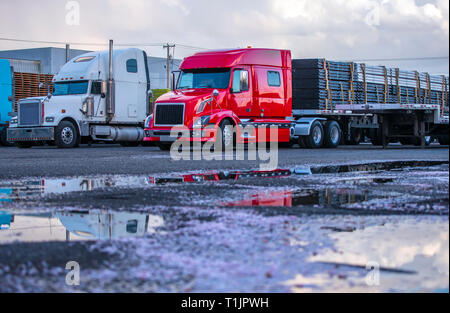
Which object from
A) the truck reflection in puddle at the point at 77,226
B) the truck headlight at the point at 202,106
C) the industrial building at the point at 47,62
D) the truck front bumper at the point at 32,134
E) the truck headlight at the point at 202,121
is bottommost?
the truck reflection in puddle at the point at 77,226

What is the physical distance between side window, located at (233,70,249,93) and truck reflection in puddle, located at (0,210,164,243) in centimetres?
1531

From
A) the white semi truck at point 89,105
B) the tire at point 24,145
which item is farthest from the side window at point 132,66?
the tire at point 24,145

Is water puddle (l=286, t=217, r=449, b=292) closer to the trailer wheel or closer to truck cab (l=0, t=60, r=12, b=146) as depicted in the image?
the trailer wheel

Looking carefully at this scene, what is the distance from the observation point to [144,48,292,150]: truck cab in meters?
19.4

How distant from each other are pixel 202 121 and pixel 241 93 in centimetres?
210

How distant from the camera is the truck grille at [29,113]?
24.1m

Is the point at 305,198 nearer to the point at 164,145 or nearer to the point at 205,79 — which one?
the point at 205,79

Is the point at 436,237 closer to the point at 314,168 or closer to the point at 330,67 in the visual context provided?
the point at 314,168

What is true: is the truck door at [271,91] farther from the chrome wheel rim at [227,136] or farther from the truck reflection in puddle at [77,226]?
the truck reflection in puddle at [77,226]

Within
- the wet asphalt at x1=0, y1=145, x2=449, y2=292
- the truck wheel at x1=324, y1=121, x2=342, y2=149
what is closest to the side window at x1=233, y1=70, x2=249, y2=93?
the truck wheel at x1=324, y1=121, x2=342, y2=149

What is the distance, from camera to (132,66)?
84.0 feet

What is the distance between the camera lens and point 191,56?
69.4 ft

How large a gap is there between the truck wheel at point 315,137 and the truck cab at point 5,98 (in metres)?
12.5
